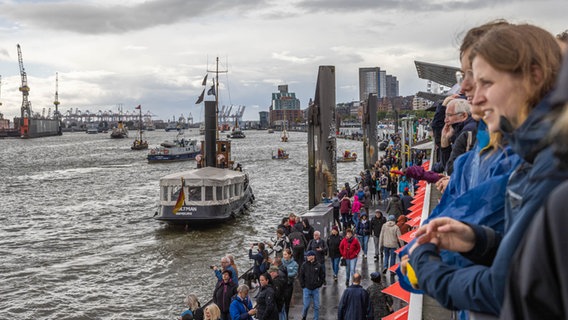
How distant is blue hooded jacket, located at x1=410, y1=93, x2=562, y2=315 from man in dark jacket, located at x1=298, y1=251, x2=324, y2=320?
32.0 ft

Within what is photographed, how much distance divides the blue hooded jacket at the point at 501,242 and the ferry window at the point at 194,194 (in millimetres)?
28770

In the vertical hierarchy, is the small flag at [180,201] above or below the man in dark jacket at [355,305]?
below

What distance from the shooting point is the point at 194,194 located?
100 feet

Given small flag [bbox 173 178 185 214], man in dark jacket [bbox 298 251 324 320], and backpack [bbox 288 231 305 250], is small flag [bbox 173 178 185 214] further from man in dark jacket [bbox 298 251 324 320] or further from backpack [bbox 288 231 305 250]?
man in dark jacket [bbox 298 251 324 320]

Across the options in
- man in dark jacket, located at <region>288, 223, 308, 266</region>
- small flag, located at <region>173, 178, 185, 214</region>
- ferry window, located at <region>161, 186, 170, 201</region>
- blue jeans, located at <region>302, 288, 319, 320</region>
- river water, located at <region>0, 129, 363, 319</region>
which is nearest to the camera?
blue jeans, located at <region>302, 288, 319, 320</region>

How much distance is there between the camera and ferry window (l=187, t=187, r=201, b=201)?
99.7ft

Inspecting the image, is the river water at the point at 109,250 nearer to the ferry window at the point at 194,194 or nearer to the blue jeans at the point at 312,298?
the ferry window at the point at 194,194

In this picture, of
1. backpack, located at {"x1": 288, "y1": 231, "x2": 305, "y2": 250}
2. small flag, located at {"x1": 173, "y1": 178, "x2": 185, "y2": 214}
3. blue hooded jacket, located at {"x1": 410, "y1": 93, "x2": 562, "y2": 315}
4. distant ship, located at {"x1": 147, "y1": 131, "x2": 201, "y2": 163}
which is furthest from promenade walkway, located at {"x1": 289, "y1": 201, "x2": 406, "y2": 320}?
distant ship, located at {"x1": 147, "y1": 131, "x2": 201, "y2": 163}

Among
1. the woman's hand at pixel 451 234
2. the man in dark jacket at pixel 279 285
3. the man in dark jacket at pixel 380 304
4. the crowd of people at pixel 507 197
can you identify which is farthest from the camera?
the man in dark jacket at pixel 380 304

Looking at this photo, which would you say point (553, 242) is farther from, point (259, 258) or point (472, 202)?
point (259, 258)

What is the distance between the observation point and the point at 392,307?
469 inches

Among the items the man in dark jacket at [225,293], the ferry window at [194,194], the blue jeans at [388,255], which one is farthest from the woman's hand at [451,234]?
the ferry window at [194,194]

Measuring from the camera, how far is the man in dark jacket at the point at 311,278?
464 inches

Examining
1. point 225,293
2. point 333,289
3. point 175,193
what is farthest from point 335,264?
point 175,193
